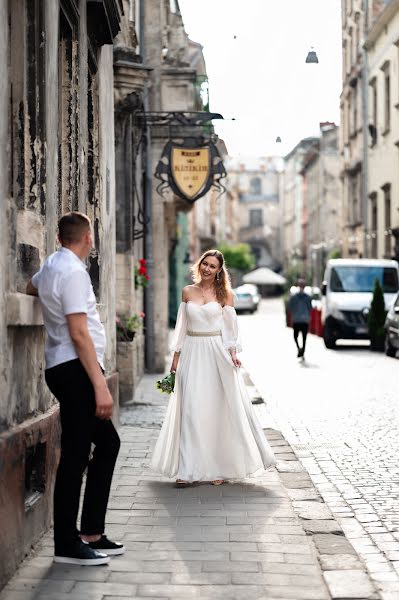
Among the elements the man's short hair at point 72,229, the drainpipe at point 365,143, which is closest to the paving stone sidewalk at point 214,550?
the man's short hair at point 72,229

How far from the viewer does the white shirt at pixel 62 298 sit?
18.5 feet

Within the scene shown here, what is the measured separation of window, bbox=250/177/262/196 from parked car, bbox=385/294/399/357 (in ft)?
343

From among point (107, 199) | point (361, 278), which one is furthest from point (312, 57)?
point (107, 199)

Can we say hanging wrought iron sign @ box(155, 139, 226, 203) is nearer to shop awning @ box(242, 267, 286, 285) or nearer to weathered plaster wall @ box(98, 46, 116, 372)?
weathered plaster wall @ box(98, 46, 116, 372)

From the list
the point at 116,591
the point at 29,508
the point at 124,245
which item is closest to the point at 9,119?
the point at 29,508

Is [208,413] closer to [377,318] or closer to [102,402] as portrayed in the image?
[102,402]

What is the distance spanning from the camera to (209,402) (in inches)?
342

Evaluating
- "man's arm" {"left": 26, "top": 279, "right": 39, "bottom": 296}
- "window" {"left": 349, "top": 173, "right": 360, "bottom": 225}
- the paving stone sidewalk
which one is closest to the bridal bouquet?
the paving stone sidewalk

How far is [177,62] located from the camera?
2161cm

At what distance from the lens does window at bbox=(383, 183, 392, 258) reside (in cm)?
3950

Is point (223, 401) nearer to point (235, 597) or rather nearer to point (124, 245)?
point (235, 597)

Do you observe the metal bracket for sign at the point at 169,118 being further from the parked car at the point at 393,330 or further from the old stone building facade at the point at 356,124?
the old stone building facade at the point at 356,124

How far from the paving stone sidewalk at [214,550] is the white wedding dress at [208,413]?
156mm

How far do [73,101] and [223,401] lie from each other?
2.53m
